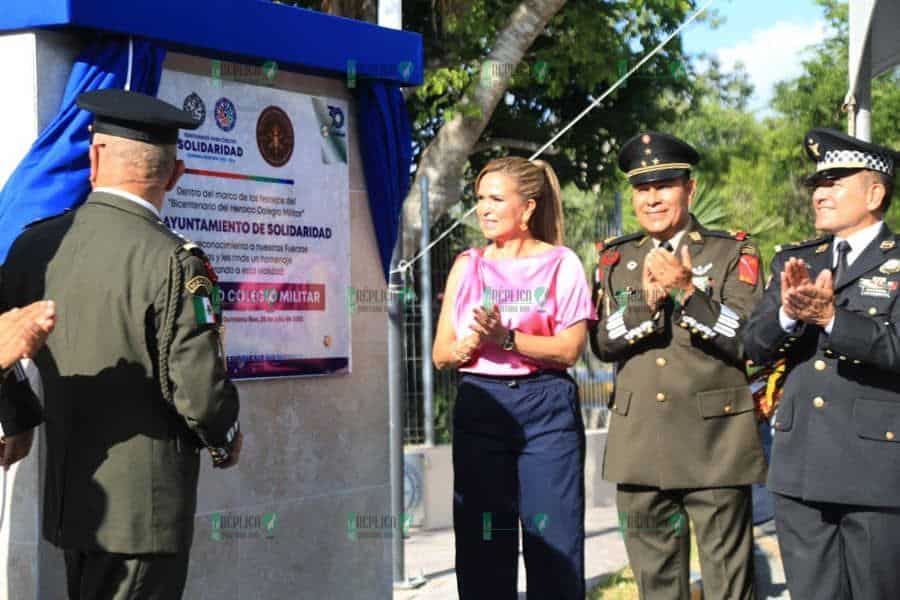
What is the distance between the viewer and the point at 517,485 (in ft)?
17.3

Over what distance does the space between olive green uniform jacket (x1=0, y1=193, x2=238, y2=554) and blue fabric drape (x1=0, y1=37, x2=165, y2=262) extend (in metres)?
0.99

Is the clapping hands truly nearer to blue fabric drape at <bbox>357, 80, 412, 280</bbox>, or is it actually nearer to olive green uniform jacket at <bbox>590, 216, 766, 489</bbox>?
olive green uniform jacket at <bbox>590, 216, 766, 489</bbox>

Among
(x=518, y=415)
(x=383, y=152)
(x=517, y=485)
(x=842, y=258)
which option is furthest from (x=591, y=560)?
(x=842, y=258)

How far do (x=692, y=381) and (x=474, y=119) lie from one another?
7899mm

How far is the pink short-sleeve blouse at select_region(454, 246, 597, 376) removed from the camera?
207 inches

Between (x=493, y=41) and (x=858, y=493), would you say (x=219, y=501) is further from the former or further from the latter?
(x=493, y=41)

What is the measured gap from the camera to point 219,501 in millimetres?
5680

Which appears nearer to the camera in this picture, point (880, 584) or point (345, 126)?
point (880, 584)

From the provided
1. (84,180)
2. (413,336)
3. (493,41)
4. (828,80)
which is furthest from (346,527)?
(828,80)

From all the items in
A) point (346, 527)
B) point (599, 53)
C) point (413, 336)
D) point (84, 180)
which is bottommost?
point (346, 527)

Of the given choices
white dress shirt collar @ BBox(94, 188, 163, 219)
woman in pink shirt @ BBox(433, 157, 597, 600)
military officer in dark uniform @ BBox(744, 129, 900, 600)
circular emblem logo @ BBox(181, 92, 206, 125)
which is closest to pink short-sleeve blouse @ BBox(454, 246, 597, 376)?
woman in pink shirt @ BBox(433, 157, 597, 600)

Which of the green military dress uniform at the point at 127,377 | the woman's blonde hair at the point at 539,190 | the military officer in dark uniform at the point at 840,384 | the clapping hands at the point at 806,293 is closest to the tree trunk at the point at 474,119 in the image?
the woman's blonde hair at the point at 539,190

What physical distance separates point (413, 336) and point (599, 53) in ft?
A: 14.1

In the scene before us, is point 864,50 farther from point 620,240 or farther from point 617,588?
point 617,588
